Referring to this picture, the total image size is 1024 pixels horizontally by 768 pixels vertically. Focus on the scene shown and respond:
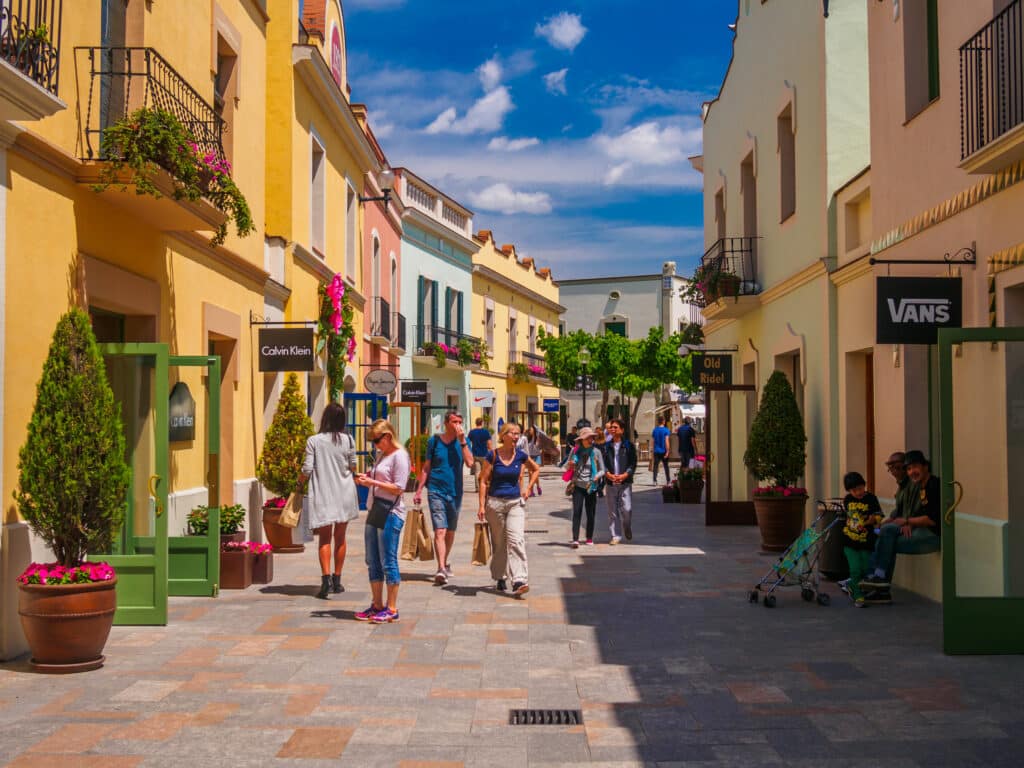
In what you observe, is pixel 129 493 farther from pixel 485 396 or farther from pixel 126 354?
pixel 485 396

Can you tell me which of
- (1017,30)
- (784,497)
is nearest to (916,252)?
(1017,30)

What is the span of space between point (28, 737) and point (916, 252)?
8.76 meters

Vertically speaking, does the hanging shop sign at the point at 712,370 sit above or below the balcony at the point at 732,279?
below

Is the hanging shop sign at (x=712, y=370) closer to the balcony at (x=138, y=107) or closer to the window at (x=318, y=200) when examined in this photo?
the window at (x=318, y=200)

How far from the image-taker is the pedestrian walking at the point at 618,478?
1571 centimetres

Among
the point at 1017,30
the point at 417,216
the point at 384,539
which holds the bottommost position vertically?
the point at 384,539

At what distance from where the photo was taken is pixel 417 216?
106 ft

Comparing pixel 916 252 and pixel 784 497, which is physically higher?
pixel 916 252

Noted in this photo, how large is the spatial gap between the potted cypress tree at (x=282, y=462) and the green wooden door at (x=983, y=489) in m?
8.23

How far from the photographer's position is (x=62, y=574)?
753 centimetres

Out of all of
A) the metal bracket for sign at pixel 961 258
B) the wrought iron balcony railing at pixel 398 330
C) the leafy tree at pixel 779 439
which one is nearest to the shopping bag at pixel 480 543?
the leafy tree at pixel 779 439

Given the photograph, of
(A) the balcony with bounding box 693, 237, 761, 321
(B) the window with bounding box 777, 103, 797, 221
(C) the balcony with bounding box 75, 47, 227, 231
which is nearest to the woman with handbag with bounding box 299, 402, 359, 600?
(C) the balcony with bounding box 75, 47, 227, 231

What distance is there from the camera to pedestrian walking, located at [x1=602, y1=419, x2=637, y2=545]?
1571 centimetres

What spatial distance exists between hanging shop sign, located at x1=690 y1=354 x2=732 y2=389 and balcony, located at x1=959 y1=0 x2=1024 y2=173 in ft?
28.2
